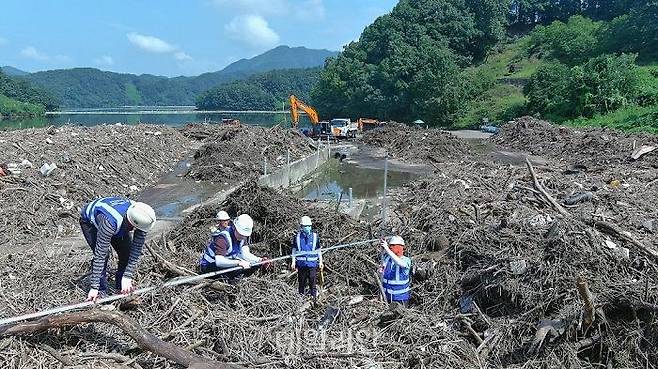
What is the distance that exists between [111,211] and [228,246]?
151 cm

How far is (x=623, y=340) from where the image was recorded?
18.5 ft

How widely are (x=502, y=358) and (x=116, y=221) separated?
4.34 m

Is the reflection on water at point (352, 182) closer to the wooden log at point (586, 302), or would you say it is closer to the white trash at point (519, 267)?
the white trash at point (519, 267)

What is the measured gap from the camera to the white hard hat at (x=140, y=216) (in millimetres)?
5469

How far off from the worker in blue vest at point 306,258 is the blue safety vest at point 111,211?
2472 millimetres

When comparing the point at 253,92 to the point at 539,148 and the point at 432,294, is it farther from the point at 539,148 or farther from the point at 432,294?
the point at 432,294

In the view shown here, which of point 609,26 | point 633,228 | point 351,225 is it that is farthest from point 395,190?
point 609,26

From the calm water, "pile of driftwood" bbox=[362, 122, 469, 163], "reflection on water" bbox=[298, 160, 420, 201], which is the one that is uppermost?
"pile of driftwood" bbox=[362, 122, 469, 163]

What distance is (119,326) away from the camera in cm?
491

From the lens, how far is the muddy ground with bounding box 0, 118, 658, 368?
5.45m

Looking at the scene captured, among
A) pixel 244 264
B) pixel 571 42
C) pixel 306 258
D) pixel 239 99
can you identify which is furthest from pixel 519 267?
pixel 239 99

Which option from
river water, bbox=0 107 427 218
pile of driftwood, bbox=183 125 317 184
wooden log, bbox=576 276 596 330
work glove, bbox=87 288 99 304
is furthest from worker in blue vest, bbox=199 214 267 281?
pile of driftwood, bbox=183 125 317 184

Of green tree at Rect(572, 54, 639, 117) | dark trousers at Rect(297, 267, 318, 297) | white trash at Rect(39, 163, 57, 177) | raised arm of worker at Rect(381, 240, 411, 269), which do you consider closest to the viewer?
raised arm of worker at Rect(381, 240, 411, 269)

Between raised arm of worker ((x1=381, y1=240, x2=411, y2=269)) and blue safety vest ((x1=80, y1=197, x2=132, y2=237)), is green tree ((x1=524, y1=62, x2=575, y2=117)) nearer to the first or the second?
raised arm of worker ((x1=381, y1=240, x2=411, y2=269))
